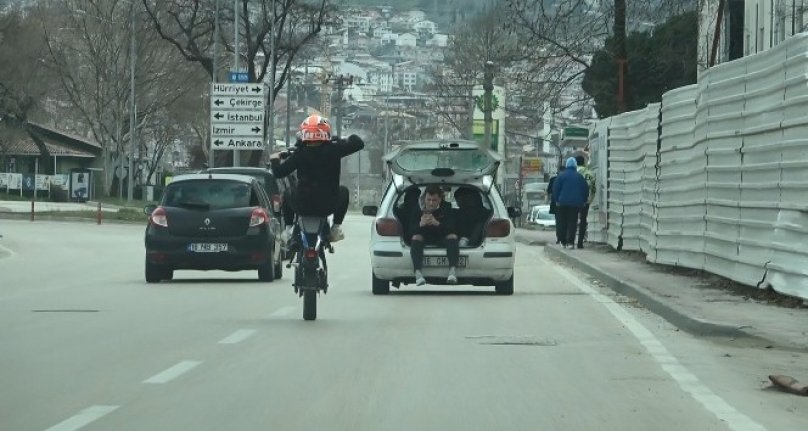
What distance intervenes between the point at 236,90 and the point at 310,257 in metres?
33.8

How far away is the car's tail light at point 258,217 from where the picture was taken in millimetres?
23297

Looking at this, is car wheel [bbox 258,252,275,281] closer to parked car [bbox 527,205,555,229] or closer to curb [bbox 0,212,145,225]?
curb [bbox 0,212,145,225]

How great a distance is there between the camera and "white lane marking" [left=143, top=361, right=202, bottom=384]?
11.0 meters

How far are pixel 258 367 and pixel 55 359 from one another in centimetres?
156

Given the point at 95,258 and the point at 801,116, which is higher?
the point at 801,116

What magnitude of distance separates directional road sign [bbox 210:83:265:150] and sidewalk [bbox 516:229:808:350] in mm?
23242

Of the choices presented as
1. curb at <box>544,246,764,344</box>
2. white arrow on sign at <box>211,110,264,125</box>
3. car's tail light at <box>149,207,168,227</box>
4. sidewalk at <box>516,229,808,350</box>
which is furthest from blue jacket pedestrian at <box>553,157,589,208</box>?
white arrow on sign at <box>211,110,264,125</box>

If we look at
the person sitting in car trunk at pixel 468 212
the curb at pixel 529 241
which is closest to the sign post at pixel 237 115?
the curb at pixel 529 241

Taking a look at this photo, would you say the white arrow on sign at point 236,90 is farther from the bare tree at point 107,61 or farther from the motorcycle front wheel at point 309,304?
the motorcycle front wheel at point 309,304

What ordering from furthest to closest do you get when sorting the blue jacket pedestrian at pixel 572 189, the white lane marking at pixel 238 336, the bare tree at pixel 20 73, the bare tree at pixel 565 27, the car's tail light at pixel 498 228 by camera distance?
1. the bare tree at pixel 20 73
2. the bare tree at pixel 565 27
3. the blue jacket pedestrian at pixel 572 189
4. the car's tail light at pixel 498 228
5. the white lane marking at pixel 238 336

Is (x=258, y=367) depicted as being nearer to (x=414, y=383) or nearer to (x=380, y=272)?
(x=414, y=383)

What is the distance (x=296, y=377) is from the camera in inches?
441

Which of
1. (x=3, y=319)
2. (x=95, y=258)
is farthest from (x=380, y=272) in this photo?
(x=95, y=258)

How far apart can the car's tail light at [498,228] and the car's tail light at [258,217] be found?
413 cm
